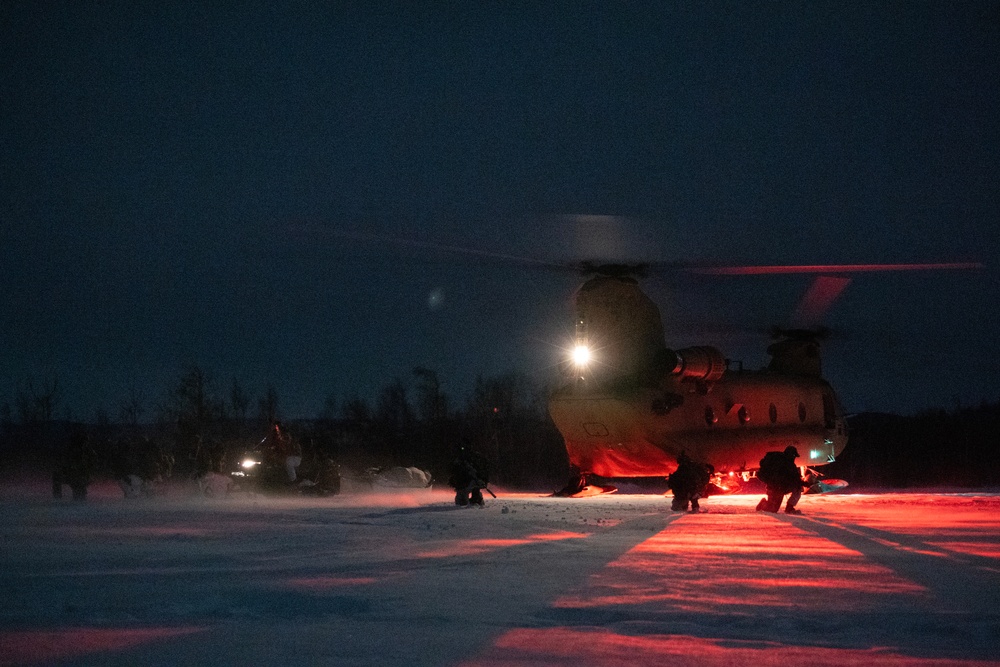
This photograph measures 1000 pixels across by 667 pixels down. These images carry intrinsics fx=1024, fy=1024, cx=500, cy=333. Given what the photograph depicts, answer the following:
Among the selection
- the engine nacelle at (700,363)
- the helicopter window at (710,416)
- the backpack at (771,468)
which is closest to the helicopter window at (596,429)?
the engine nacelle at (700,363)

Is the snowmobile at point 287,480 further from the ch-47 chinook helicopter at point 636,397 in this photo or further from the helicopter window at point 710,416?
the helicopter window at point 710,416

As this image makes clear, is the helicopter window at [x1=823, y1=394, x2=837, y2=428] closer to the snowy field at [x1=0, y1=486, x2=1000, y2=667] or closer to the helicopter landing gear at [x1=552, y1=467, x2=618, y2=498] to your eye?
the helicopter landing gear at [x1=552, y1=467, x2=618, y2=498]

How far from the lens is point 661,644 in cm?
567

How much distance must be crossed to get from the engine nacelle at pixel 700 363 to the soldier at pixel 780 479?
3.72 metres

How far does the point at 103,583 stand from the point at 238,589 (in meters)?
1.14

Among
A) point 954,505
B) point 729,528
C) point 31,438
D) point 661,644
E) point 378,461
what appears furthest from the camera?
point 31,438

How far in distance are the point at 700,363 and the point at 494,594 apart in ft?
50.0

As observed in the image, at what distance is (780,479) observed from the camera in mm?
18047

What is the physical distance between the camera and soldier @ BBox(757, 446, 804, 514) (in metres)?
18.0

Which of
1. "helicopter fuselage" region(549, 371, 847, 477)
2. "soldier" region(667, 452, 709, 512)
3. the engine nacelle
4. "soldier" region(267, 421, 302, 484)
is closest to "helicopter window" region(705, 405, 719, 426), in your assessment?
"helicopter fuselage" region(549, 371, 847, 477)

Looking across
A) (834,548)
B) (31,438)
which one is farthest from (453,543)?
(31,438)

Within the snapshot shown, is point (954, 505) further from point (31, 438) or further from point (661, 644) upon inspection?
point (31, 438)

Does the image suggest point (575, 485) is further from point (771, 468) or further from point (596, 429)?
point (771, 468)

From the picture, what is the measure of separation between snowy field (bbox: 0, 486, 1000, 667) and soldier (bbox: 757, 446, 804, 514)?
4.14 metres
